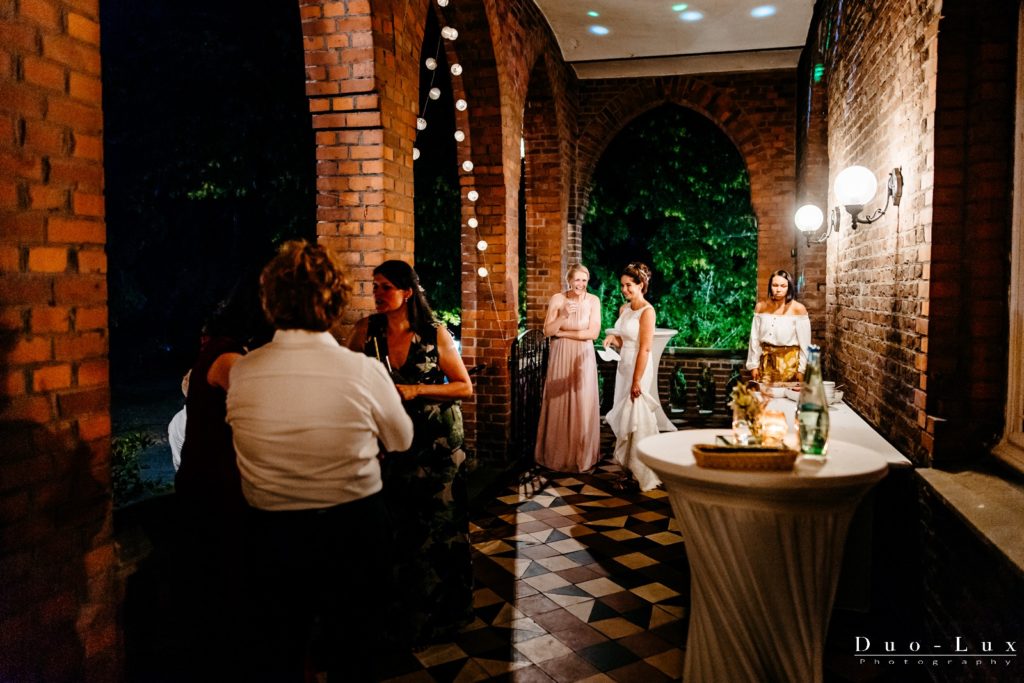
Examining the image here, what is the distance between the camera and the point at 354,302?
382 centimetres

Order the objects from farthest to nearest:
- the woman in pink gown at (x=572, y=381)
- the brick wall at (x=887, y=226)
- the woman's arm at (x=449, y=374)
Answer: the woman in pink gown at (x=572, y=381)
the brick wall at (x=887, y=226)
the woman's arm at (x=449, y=374)

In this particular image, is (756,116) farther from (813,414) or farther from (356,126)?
(813,414)

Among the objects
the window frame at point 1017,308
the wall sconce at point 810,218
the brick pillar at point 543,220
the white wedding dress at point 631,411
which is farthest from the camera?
the brick pillar at point 543,220

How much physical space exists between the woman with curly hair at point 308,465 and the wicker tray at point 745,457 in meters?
1.09

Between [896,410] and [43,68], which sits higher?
[43,68]

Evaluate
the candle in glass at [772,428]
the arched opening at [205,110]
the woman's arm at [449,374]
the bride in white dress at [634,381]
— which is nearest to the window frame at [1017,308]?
the candle in glass at [772,428]

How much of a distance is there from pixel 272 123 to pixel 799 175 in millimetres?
6272

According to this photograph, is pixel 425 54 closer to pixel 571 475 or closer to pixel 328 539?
pixel 571 475

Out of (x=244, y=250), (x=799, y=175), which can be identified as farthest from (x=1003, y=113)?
(x=244, y=250)

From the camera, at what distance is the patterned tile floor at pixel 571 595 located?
302 centimetres

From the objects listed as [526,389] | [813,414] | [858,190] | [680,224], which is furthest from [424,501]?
[680,224]

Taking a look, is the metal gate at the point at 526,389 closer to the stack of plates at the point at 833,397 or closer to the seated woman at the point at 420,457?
the stack of plates at the point at 833,397

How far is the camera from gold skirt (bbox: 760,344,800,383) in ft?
14.2

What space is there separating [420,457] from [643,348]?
2.92 metres
